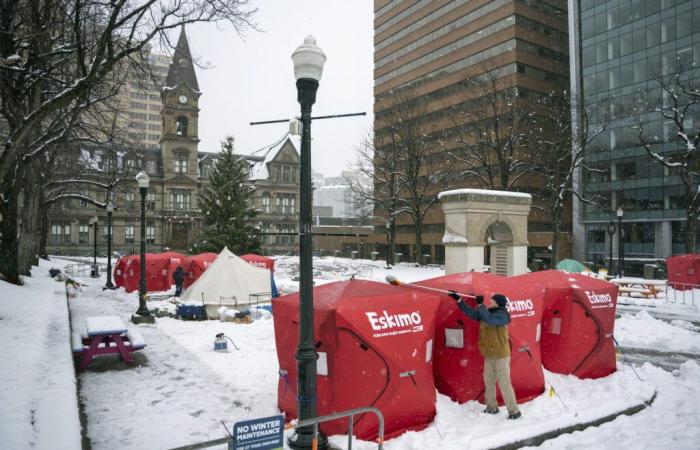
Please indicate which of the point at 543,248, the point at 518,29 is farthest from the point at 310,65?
the point at 518,29

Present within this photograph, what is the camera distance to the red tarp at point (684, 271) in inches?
950

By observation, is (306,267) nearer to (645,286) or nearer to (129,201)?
(645,286)

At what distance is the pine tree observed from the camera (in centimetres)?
4200

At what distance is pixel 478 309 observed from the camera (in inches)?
286

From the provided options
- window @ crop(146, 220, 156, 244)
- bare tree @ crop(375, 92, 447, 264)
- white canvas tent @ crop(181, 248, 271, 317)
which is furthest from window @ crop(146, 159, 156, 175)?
white canvas tent @ crop(181, 248, 271, 317)

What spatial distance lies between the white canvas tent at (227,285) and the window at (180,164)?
5004 cm

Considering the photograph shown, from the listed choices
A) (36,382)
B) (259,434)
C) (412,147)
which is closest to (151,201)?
(412,147)

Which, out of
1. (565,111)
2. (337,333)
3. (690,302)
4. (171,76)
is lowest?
(690,302)

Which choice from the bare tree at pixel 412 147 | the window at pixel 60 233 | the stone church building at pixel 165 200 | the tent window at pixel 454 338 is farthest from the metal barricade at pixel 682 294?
the window at pixel 60 233

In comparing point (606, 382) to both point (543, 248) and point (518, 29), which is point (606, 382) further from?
point (518, 29)

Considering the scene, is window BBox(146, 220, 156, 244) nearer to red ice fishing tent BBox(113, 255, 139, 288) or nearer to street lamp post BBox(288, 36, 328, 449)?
red ice fishing tent BBox(113, 255, 139, 288)

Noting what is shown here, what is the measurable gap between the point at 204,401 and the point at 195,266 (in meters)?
18.6

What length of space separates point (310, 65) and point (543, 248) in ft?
157

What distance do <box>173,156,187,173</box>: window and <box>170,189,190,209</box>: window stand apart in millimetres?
2883
